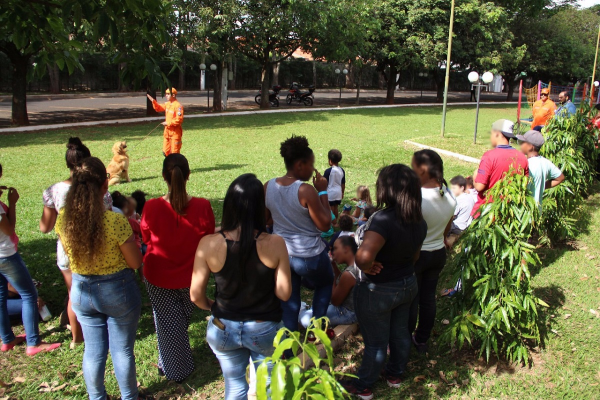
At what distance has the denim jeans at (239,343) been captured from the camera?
2629 millimetres

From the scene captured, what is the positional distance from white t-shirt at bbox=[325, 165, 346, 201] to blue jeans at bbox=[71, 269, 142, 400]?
168 inches

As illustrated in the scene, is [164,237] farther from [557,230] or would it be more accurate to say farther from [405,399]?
[557,230]

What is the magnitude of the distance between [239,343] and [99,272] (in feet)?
3.32

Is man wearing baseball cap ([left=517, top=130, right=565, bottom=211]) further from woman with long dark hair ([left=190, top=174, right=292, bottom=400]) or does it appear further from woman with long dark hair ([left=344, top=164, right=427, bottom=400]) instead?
woman with long dark hair ([left=190, top=174, right=292, bottom=400])

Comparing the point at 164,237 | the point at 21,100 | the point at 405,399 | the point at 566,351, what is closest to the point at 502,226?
the point at 566,351

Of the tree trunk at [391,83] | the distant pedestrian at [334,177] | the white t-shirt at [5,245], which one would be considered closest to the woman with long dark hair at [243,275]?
the white t-shirt at [5,245]

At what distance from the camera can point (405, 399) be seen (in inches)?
139

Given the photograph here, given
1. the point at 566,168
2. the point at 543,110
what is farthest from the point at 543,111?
the point at 566,168

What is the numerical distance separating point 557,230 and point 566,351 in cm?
263

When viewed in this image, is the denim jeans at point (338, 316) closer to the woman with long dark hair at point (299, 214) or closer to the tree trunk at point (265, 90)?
the woman with long dark hair at point (299, 214)

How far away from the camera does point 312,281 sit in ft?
12.4

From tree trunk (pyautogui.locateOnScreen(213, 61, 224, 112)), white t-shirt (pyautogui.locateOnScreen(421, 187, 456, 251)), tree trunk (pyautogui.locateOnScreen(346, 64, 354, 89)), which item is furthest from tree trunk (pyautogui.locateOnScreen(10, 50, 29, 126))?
tree trunk (pyautogui.locateOnScreen(346, 64, 354, 89))

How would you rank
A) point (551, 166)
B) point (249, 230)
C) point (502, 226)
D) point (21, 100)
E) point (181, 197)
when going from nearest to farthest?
1. point (249, 230)
2. point (181, 197)
3. point (502, 226)
4. point (551, 166)
5. point (21, 100)

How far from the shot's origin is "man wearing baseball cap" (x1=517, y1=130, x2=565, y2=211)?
5.24 m
